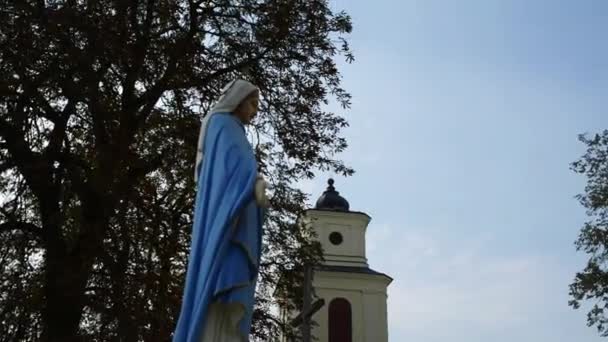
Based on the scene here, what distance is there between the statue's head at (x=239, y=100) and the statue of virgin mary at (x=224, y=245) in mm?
208

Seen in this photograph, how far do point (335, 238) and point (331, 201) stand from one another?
2349 mm

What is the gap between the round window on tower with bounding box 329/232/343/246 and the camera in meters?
37.8

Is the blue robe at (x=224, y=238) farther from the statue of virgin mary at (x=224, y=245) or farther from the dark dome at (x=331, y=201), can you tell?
the dark dome at (x=331, y=201)

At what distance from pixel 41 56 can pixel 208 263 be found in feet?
22.4

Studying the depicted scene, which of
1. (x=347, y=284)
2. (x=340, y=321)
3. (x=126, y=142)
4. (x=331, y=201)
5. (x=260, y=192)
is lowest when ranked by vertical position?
(x=260, y=192)

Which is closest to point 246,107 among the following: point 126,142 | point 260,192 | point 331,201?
point 260,192

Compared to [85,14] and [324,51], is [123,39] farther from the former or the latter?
[324,51]

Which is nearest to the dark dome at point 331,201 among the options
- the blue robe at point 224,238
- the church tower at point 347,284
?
the church tower at point 347,284

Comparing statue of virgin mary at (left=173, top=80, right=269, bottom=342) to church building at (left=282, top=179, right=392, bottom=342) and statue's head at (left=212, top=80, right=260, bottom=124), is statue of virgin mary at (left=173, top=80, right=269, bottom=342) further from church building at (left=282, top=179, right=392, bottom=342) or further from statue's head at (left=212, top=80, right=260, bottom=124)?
church building at (left=282, top=179, right=392, bottom=342)

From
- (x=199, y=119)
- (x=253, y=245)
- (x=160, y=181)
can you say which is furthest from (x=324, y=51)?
(x=253, y=245)

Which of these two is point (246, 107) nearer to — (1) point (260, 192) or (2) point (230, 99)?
(2) point (230, 99)

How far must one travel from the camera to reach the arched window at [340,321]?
116ft

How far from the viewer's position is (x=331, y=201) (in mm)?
39406

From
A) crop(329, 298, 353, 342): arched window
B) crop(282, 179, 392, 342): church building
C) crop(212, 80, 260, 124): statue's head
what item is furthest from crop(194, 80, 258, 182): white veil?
crop(329, 298, 353, 342): arched window
